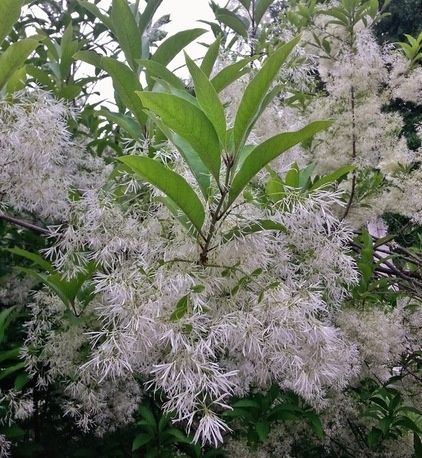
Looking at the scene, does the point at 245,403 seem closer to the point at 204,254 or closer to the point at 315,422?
the point at 315,422

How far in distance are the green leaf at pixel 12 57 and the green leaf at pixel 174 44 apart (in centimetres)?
49

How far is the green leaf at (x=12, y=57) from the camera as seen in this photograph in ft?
5.24

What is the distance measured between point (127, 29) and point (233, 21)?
3.74 feet

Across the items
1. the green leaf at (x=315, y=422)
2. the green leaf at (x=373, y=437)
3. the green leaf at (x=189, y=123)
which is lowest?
the green leaf at (x=373, y=437)

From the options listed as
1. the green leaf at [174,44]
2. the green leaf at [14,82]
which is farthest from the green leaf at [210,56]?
the green leaf at [14,82]

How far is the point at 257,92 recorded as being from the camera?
3.79ft

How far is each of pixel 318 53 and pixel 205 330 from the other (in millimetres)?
2402

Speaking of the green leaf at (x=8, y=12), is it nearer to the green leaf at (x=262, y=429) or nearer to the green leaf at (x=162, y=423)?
the green leaf at (x=162, y=423)

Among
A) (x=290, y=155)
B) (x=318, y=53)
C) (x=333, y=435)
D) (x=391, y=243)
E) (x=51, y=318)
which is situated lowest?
(x=333, y=435)

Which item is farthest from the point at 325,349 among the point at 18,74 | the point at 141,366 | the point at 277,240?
the point at 18,74

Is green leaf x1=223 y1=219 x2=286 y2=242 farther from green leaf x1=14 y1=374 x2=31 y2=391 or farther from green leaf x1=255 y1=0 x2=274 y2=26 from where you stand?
green leaf x1=255 y1=0 x2=274 y2=26

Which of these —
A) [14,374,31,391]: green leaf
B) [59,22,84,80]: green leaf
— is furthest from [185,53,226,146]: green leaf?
[59,22,84,80]: green leaf

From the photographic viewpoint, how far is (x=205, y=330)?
109 centimetres

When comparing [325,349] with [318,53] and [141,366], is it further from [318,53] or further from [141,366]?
[318,53]
